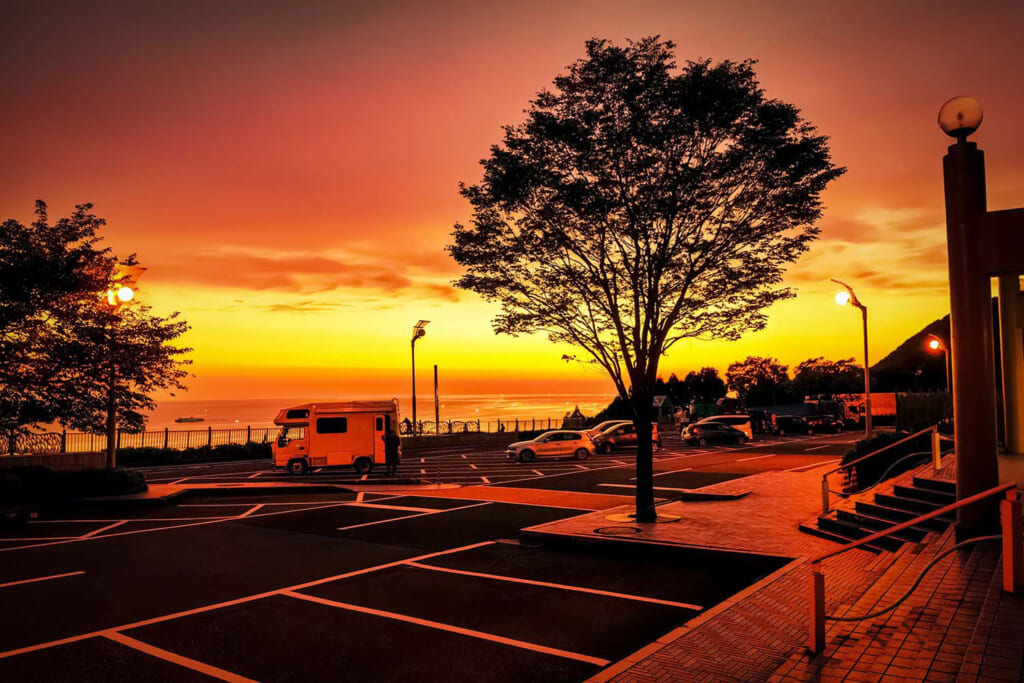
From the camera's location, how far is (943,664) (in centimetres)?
565

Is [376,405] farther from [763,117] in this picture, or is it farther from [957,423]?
[957,423]

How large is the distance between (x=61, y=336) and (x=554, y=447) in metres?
21.7

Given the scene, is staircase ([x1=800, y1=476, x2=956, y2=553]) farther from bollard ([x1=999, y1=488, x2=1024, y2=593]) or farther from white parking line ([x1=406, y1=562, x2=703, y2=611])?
white parking line ([x1=406, y1=562, x2=703, y2=611])

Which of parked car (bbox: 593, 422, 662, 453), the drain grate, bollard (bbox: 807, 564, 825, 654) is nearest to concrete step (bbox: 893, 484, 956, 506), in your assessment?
the drain grate

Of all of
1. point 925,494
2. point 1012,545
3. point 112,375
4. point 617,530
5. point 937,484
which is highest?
point 112,375

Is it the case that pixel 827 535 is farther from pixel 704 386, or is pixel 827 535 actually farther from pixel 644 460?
pixel 704 386

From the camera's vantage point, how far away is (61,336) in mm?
19250

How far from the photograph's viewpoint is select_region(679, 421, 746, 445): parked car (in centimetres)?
4056

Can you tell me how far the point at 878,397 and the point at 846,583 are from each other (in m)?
58.3

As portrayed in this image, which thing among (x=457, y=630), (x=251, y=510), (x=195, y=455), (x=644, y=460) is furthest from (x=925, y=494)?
(x=195, y=455)

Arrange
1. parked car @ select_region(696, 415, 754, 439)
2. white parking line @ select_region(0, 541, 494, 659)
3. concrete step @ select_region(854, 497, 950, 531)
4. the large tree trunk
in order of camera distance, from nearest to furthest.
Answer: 1. white parking line @ select_region(0, 541, 494, 659)
2. concrete step @ select_region(854, 497, 950, 531)
3. the large tree trunk
4. parked car @ select_region(696, 415, 754, 439)

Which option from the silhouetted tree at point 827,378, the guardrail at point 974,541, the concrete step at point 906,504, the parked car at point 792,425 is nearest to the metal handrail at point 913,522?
the guardrail at point 974,541

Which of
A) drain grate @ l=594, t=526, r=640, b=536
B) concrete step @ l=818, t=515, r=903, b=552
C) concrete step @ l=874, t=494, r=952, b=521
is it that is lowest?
drain grate @ l=594, t=526, r=640, b=536

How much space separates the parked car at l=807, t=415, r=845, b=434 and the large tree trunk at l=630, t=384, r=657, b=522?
40.1 meters
